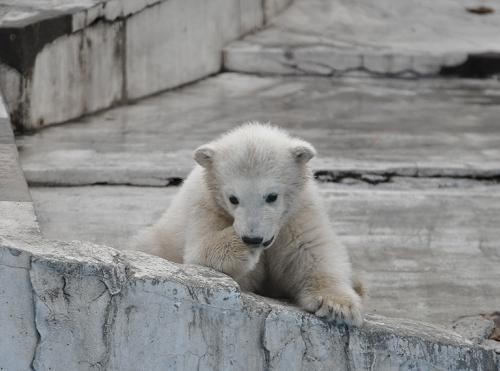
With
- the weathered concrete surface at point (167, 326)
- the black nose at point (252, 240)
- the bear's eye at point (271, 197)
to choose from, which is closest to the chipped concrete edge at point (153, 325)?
the weathered concrete surface at point (167, 326)

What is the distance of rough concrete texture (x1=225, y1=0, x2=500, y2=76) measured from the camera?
7562 millimetres

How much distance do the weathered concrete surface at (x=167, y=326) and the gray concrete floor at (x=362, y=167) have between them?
39.6 inches

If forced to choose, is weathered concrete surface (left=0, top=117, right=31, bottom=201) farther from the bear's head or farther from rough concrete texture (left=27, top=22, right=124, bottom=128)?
rough concrete texture (left=27, top=22, right=124, bottom=128)

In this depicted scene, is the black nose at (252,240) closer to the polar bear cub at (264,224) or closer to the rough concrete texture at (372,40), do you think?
the polar bear cub at (264,224)

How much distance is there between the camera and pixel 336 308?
10.2ft

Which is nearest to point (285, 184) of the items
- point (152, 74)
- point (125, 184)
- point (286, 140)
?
point (286, 140)

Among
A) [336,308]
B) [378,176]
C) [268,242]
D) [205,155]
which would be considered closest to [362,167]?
[378,176]

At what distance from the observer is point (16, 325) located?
9.19ft

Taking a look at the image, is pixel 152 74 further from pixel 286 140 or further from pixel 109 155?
pixel 286 140

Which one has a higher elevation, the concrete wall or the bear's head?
the bear's head

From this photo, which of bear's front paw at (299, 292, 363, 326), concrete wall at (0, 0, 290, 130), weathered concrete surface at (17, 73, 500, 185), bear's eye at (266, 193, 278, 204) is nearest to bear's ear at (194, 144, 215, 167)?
bear's eye at (266, 193, 278, 204)

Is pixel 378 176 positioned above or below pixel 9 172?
below

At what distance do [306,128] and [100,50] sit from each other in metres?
1.26

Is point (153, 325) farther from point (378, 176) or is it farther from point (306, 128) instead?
point (306, 128)
